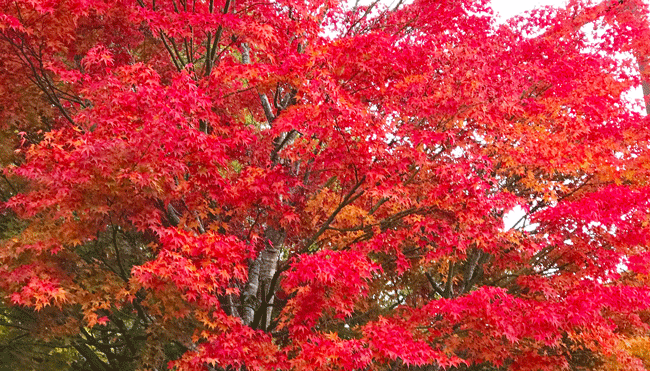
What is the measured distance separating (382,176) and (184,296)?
286 centimetres

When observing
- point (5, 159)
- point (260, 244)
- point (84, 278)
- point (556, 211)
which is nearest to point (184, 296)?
point (84, 278)

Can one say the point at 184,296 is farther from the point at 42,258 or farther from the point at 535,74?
the point at 535,74

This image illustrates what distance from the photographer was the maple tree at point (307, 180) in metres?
6.06

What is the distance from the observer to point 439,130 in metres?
7.26

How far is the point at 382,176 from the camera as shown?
6.84 m

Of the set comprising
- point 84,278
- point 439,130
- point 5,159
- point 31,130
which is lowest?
point 84,278

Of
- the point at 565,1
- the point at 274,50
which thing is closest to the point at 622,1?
the point at 565,1

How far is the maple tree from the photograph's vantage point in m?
6.06

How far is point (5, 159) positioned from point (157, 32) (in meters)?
3.32

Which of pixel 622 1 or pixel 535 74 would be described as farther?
pixel 622 1

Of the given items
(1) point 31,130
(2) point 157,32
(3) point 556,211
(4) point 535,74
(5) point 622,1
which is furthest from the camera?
(5) point 622,1

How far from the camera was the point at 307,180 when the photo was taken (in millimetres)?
8281

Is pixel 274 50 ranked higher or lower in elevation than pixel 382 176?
higher

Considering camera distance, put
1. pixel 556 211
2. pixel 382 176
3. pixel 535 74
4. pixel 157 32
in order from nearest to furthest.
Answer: pixel 382 176 < pixel 157 32 < pixel 556 211 < pixel 535 74
